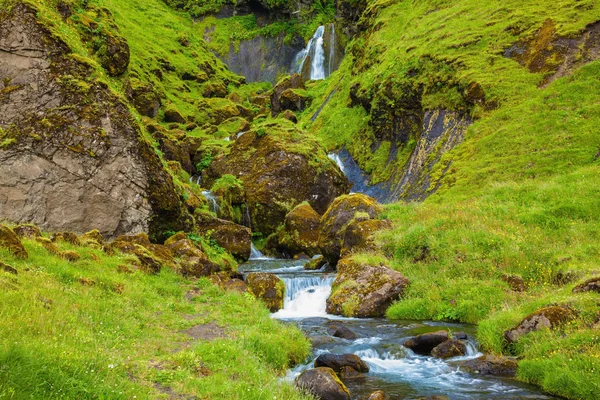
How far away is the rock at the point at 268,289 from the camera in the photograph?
19.7 metres

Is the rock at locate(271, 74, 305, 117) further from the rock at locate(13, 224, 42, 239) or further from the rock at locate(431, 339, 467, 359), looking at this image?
the rock at locate(431, 339, 467, 359)

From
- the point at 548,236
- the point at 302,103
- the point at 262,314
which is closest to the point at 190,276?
the point at 262,314

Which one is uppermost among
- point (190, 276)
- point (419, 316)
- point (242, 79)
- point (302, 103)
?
point (242, 79)

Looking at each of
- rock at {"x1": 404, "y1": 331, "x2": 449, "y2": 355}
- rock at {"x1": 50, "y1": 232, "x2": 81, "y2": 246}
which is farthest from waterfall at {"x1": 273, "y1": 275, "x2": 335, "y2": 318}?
rock at {"x1": 50, "y1": 232, "x2": 81, "y2": 246}

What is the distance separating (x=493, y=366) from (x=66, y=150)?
20.6 metres

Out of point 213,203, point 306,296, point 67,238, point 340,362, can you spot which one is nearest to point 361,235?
point 306,296

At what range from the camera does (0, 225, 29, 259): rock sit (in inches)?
474

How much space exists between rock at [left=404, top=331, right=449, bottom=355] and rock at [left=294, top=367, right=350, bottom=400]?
426cm

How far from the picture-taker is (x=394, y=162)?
4238 centimetres

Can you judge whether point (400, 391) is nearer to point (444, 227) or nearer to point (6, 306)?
point (6, 306)

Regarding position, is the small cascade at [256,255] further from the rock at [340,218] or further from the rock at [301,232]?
the rock at [340,218]

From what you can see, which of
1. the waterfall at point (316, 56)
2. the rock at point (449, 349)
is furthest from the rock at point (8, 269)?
the waterfall at point (316, 56)

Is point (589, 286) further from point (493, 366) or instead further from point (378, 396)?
point (378, 396)

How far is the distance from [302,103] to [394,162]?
29.8 metres
